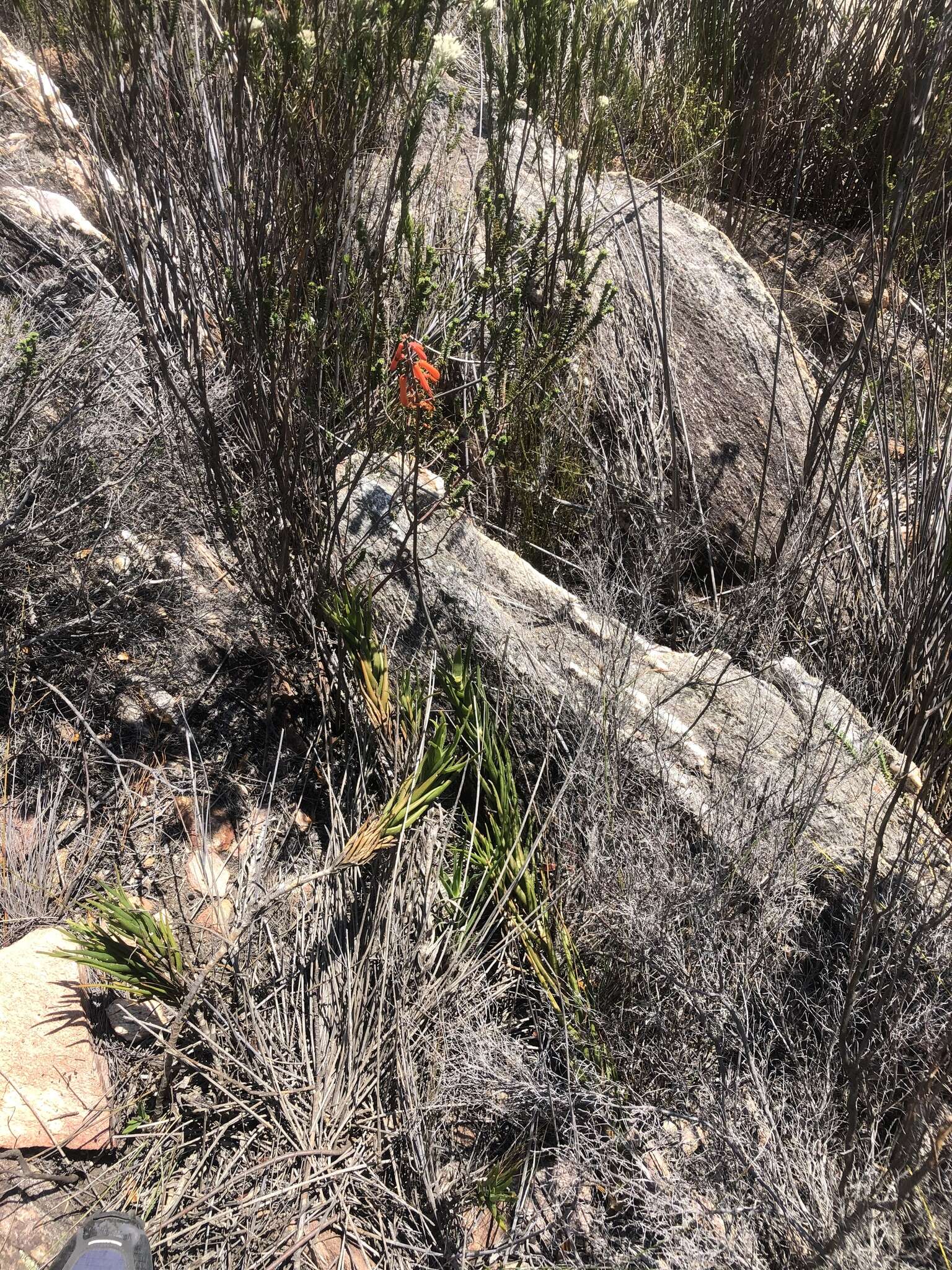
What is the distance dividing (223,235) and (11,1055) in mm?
1811

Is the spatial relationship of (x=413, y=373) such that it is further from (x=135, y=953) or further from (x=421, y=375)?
(x=135, y=953)

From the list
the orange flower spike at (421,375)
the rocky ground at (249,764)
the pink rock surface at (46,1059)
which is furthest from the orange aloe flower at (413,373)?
the pink rock surface at (46,1059)

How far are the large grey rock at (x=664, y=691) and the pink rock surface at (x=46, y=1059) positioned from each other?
1122mm

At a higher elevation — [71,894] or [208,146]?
[208,146]

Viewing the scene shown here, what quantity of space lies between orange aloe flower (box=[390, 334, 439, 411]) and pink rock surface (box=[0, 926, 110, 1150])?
140 centimetres

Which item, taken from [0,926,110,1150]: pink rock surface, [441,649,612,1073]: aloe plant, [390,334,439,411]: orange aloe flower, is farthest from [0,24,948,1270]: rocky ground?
[390,334,439,411]: orange aloe flower

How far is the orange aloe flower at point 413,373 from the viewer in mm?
1818


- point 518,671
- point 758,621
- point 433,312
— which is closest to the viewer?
point 518,671

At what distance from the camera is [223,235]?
2.03m

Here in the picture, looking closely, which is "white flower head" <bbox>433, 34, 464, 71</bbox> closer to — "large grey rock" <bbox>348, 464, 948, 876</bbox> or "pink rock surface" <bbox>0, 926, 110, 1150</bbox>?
"large grey rock" <bbox>348, 464, 948, 876</bbox>

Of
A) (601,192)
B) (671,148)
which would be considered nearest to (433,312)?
(601,192)

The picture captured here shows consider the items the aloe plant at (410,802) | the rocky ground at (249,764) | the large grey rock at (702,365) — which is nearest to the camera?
the rocky ground at (249,764)

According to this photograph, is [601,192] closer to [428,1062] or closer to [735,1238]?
[428,1062]

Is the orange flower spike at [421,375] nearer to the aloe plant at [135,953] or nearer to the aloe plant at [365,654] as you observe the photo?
the aloe plant at [365,654]
